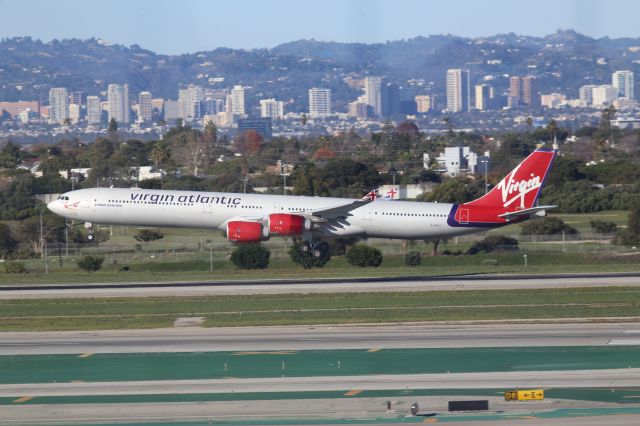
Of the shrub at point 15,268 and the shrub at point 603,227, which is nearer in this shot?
the shrub at point 15,268

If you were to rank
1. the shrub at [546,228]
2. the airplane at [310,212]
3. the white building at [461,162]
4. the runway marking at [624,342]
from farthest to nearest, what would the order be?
the white building at [461,162] < the shrub at [546,228] < the airplane at [310,212] < the runway marking at [624,342]

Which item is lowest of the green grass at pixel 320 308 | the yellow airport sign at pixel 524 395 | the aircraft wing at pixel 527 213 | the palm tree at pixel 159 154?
the yellow airport sign at pixel 524 395

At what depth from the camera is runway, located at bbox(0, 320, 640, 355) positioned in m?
30.7

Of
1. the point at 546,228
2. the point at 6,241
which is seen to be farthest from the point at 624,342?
the point at 6,241

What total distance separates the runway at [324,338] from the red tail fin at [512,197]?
21.4 metres

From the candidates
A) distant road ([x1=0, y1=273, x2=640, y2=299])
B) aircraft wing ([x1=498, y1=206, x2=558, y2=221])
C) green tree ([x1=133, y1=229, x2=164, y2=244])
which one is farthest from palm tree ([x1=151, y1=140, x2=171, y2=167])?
distant road ([x1=0, y1=273, x2=640, y2=299])

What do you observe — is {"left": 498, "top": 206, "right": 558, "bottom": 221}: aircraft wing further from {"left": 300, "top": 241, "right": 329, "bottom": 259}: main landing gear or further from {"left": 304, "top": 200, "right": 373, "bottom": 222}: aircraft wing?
{"left": 300, "top": 241, "right": 329, "bottom": 259}: main landing gear

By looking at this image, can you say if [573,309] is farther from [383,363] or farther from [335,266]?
[335,266]

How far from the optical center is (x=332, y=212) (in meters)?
54.8

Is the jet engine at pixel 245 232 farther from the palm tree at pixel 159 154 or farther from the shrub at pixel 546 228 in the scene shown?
the palm tree at pixel 159 154

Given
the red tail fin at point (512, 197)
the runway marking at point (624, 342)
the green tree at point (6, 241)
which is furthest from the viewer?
the green tree at point (6, 241)

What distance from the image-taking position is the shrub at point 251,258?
59844mm

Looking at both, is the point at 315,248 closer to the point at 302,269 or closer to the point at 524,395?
the point at 302,269

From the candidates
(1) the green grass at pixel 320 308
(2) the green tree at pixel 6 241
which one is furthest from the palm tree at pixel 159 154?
(1) the green grass at pixel 320 308
